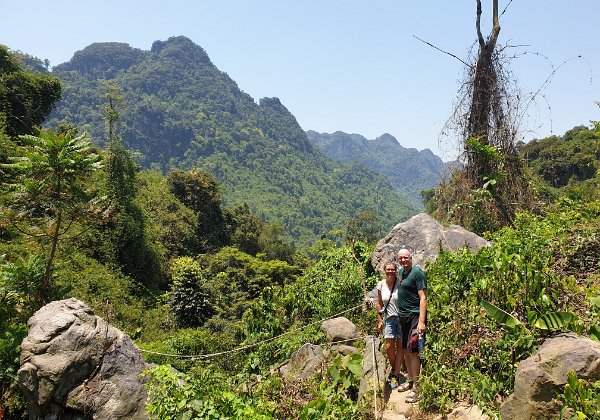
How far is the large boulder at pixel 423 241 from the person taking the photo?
8.38 meters

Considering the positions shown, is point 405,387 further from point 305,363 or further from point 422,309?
point 305,363

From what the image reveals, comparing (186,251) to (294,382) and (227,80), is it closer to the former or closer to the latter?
(294,382)

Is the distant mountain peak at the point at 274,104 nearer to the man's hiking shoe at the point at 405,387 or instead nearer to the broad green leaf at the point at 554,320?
the man's hiking shoe at the point at 405,387

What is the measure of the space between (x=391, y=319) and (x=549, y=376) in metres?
1.78

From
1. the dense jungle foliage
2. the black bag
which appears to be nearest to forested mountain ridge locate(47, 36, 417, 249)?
the dense jungle foliage

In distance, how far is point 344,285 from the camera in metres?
8.93

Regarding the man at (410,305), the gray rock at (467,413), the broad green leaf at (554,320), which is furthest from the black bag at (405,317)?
the broad green leaf at (554,320)

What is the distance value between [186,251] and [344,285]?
24497 mm

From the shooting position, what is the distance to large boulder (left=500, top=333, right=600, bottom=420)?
3336 mm

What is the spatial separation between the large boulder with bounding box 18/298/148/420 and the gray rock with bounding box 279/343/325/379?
2.26 meters

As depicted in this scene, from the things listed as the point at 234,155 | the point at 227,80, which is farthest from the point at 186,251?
the point at 227,80

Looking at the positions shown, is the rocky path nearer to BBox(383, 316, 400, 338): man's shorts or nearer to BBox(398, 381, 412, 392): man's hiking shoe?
BBox(398, 381, 412, 392): man's hiking shoe

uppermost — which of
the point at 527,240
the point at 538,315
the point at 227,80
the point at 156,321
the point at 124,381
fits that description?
the point at 227,80

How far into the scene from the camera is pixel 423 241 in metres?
8.66
